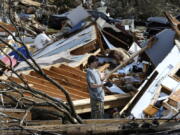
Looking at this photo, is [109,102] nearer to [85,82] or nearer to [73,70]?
[85,82]

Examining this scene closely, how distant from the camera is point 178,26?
9305 millimetres

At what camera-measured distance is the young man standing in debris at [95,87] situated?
676cm

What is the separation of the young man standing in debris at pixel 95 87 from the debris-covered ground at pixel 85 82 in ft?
1.22

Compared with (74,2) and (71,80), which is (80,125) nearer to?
(71,80)

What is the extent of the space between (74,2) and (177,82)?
1758 cm

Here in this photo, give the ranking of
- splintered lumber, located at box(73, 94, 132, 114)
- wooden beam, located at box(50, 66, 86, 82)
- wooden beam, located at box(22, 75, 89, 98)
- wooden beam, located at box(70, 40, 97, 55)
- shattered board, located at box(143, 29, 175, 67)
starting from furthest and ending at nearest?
wooden beam, located at box(70, 40, 97, 55) < shattered board, located at box(143, 29, 175, 67) < wooden beam, located at box(50, 66, 86, 82) < wooden beam, located at box(22, 75, 89, 98) < splintered lumber, located at box(73, 94, 132, 114)

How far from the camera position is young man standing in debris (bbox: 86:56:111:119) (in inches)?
266

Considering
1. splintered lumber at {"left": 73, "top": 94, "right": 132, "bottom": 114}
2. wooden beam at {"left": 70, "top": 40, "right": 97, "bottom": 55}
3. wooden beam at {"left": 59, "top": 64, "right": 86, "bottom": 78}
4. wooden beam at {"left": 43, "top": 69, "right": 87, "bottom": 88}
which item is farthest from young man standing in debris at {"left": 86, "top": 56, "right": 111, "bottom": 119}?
wooden beam at {"left": 70, "top": 40, "right": 97, "bottom": 55}

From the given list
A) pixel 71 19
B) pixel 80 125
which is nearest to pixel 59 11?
pixel 71 19

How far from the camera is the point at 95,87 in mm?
6785

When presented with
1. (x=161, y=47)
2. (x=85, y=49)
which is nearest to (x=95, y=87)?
(x=161, y=47)

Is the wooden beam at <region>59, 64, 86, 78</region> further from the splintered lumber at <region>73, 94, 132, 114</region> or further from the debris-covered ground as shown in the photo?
the splintered lumber at <region>73, 94, 132, 114</region>

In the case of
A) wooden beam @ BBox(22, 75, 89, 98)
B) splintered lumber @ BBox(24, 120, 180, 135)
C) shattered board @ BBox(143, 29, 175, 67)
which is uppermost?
shattered board @ BBox(143, 29, 175, 67)

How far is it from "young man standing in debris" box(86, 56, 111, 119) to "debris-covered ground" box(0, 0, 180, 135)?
37 centimetres
